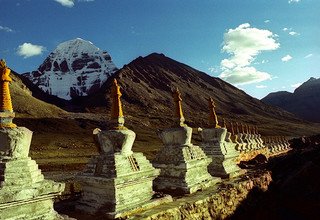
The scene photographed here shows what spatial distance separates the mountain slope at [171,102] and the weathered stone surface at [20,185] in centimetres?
6533

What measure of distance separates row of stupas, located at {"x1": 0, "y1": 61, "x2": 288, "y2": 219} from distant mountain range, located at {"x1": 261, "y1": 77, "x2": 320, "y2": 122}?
13312cm

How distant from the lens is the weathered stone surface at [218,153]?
1192cm

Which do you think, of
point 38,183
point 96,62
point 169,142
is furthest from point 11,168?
point 96,62

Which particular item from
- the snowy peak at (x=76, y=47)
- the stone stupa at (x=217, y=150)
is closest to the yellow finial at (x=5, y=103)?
the stone stupa at (x=217, y=150)

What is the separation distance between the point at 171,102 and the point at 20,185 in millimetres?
93489

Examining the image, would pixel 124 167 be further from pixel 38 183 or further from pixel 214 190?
pixel 214 190

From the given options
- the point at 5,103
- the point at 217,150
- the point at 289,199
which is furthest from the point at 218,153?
the point at 5,103

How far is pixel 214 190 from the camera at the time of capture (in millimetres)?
9539

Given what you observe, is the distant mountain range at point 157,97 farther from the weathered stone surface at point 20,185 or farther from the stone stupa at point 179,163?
the weathered stone surface at point 20,185

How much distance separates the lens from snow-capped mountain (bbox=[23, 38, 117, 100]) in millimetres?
158250

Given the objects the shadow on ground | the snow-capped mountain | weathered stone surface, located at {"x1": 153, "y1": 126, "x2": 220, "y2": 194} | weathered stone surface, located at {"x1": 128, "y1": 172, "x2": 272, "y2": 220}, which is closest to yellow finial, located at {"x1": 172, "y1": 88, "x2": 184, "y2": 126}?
weathered stone surface, located at {"x1": 153, "y1": 126, "x2": 220, "y2": 194}

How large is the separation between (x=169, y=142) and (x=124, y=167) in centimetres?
277

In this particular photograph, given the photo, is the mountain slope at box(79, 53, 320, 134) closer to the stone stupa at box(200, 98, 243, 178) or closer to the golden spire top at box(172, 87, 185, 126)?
the stone stupa at box(200, 98, 243, 178)

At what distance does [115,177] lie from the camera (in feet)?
23.0
